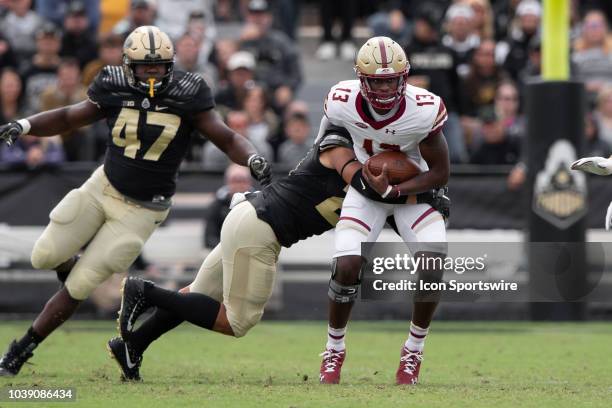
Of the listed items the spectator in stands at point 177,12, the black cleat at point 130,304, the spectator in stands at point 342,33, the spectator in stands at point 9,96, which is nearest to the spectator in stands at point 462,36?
the spectator in stands at point 342,33

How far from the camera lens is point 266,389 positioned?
6492 mm

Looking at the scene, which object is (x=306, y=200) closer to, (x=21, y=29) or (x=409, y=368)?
(x=409, y=368)

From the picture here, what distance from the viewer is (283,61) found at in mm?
13719

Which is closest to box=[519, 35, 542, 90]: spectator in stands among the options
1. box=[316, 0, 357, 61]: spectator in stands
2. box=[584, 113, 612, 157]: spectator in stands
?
box=[584, 113, 612, 157]: spectator in stands

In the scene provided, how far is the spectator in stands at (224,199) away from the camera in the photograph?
1063 cm

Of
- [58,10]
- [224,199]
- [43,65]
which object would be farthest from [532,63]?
[58,10]

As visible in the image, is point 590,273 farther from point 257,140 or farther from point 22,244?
point 22,244

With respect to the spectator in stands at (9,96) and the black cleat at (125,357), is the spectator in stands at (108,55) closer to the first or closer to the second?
the spectator in stands at (9,96)

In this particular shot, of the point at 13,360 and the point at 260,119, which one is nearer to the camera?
the point at 13,360

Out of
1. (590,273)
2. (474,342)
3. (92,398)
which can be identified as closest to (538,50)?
(590,273)

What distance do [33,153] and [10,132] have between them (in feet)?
12.6

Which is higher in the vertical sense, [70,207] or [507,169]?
[70,207]

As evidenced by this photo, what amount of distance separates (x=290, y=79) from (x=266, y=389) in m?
7.60

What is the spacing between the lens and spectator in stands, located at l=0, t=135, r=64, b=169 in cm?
1102
